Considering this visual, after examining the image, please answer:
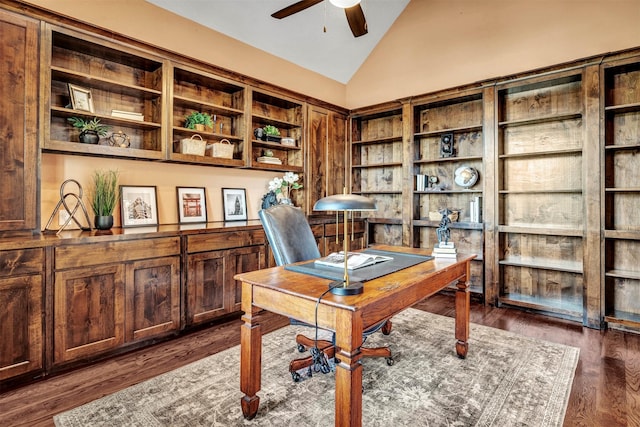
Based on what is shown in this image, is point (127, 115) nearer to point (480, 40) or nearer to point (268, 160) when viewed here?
point (268, 160)

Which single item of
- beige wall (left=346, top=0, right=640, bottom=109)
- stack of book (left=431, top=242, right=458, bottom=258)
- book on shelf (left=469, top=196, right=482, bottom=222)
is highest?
beige wall (left=346, top=0, right=640, bottom=109)

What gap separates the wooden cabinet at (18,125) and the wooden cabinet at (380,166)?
3.49m

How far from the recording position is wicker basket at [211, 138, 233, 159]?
134 inches

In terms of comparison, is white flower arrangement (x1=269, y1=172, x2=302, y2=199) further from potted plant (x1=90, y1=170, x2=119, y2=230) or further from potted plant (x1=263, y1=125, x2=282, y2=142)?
potted plant (x1=90, y1=170, x2=119, y2=230)

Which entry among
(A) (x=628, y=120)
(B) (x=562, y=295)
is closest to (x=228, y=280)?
(B) (x=562, y=295)

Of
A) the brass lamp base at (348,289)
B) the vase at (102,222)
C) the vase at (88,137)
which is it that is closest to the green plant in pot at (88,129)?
the vase at (88,137)

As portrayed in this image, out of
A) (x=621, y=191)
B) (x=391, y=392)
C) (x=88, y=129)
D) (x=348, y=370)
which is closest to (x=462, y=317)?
(x=391, y=392)

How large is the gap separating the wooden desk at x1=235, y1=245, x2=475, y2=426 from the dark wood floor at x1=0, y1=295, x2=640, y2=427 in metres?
0.90

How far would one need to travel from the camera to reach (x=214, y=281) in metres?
2.96

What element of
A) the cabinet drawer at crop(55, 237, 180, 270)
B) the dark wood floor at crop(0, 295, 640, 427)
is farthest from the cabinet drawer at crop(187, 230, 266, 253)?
the dark wood floor at crop(0, 295, 640, 427)

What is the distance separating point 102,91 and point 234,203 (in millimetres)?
1571

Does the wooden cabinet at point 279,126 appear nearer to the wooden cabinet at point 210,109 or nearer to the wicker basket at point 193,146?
the wooden cabinet at point 210,109

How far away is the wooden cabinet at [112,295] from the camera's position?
2172 millimetres

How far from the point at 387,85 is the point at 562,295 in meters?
3.26
